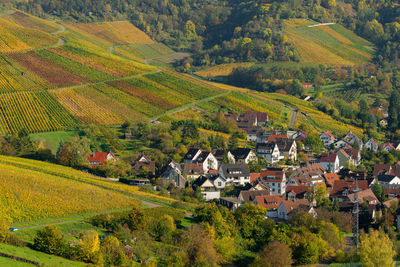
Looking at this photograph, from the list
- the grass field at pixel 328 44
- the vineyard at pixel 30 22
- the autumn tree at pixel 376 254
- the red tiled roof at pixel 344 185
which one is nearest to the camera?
the autumn tree at pixel 376 254

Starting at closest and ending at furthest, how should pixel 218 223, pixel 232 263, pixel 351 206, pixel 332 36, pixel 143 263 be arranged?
pixel 143 263, pixel 232 263, pixel 218 223, pixel 351 206, pixel 332 36

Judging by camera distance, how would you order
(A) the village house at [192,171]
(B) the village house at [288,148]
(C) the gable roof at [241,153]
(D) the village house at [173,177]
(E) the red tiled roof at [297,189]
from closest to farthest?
(D) the village house at [173,177] → (E) the red tiled roof at [297,189] → (A) the village house at [192,171] → (C) the gable roof at [241,153] → (B) the village house at [288,148]

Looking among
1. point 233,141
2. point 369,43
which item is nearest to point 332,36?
point 369,43

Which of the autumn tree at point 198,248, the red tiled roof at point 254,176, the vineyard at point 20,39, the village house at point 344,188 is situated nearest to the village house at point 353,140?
the village house at point 344,188

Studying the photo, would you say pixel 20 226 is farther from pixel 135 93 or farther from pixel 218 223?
pixel 135 93

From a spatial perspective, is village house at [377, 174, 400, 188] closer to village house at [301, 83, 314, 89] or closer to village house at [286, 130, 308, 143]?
village house at [286, 130, 308, 143]

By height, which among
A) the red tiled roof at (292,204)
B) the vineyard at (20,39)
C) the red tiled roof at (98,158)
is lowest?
the red tiled roof at (98,158)

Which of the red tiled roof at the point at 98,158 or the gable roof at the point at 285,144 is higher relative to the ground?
the red tiled roof at the point at 98,158

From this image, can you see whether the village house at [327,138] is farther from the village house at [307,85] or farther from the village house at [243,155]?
the village house at [307,85]
